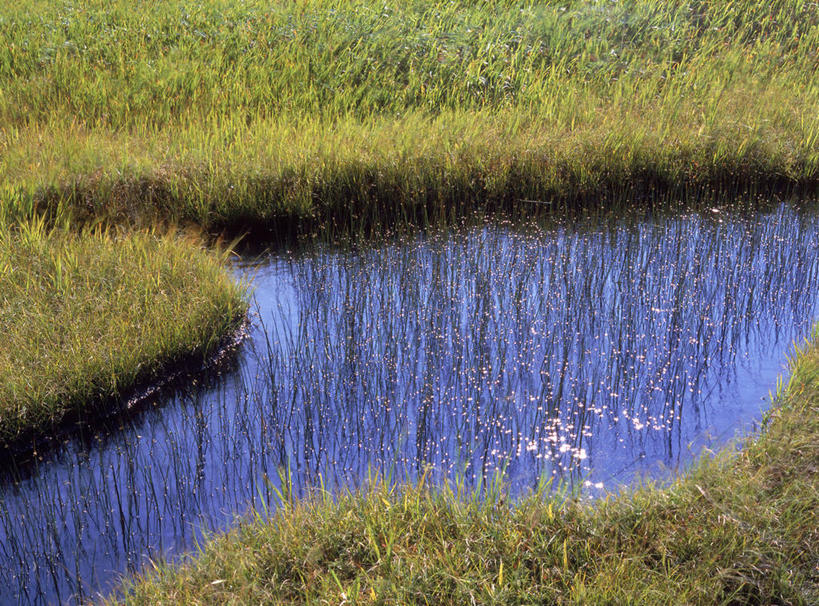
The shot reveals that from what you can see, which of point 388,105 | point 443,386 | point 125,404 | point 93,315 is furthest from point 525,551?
point 388,105

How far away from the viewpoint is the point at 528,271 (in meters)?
4.72

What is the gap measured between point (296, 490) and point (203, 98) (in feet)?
15.2

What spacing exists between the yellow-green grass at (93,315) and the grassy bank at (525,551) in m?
1.13

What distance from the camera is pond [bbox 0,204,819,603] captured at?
2.97 m

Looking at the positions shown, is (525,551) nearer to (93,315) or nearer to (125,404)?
(125,404)

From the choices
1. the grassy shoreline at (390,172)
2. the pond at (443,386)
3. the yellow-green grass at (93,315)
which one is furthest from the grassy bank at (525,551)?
the yellow-green grass at (93,315)

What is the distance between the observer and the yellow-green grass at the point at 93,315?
344cm

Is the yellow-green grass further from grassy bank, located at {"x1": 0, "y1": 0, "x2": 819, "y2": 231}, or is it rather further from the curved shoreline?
grassy bank, located at {"x1": 0, "y1": 0, "x2": 819, "y2": 231}

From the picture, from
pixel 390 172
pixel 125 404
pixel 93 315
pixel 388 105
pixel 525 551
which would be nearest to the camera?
pixel 525 551

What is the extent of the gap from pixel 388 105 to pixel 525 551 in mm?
5066

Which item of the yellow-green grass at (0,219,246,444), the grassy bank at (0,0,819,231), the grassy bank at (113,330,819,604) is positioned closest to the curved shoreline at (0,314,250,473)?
the yellow-green grass at (0,219,246,444)

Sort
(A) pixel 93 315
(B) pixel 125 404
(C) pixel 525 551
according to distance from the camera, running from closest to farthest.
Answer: (C) pixel 525 551 < (B) pixel 125 404 < (A) pixel 93 315

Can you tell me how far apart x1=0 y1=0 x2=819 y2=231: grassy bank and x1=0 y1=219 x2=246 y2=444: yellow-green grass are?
620mm

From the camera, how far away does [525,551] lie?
2430mm
